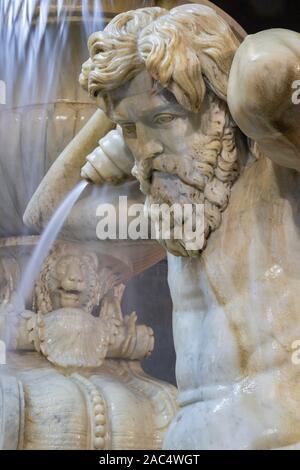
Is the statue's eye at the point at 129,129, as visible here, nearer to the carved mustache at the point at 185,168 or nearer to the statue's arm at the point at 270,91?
the carved mustache at the point at 185,168

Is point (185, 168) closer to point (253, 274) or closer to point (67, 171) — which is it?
point (253, 274)

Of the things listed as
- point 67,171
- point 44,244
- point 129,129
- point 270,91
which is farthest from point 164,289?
point 270,91

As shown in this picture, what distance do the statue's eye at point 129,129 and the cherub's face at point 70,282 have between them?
1.22 meters

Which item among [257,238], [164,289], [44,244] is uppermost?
[257,238]

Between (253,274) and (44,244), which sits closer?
(253,274)

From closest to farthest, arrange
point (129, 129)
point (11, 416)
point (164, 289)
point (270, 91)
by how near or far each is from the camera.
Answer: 1. point (270, 91)
2. point (129, 129)
3. point (11, 416)
4. point (164, 289)

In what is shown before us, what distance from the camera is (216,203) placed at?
2230mm

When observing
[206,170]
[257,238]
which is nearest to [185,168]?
[206,170]

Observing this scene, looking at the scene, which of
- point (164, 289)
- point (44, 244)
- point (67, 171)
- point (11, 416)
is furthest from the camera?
point (164, 289)

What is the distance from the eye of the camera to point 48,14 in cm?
349

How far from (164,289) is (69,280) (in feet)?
2.52

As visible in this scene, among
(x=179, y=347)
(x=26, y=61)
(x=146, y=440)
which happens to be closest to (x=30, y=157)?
(x=26, y=61)

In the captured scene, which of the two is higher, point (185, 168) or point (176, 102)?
point (176, 102)

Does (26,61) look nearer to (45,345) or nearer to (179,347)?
(45,345)
